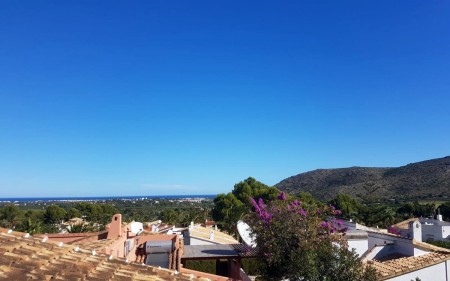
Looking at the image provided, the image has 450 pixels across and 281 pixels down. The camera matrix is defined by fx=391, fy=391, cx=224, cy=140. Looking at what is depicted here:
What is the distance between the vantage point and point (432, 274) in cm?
1577

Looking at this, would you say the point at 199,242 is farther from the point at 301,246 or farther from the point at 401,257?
the point at 301,246

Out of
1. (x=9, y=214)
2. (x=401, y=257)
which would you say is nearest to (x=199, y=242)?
(x=401, y=257)

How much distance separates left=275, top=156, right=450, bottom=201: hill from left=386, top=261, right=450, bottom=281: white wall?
7736cm

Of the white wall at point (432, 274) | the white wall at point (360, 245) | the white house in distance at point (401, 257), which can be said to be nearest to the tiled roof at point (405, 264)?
the white house in distance at point (401, 257)

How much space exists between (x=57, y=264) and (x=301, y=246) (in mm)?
10459

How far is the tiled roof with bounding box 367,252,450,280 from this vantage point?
14.5 meters

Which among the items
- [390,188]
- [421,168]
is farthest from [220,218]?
[421,168]

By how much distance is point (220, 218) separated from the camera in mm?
53281

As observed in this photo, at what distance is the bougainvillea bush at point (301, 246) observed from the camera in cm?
1129

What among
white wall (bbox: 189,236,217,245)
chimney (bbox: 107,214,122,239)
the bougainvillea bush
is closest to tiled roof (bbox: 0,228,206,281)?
the bougainvillea bush

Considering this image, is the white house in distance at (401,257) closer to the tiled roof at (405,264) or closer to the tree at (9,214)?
the tiled roof at (405,264)

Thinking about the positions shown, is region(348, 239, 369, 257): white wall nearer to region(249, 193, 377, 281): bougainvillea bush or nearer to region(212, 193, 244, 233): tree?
region(249, 193, 377, 281): bougainvillea bush

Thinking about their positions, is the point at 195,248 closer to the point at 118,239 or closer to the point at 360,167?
the point at 118,239

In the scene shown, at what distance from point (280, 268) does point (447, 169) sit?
310 feet
